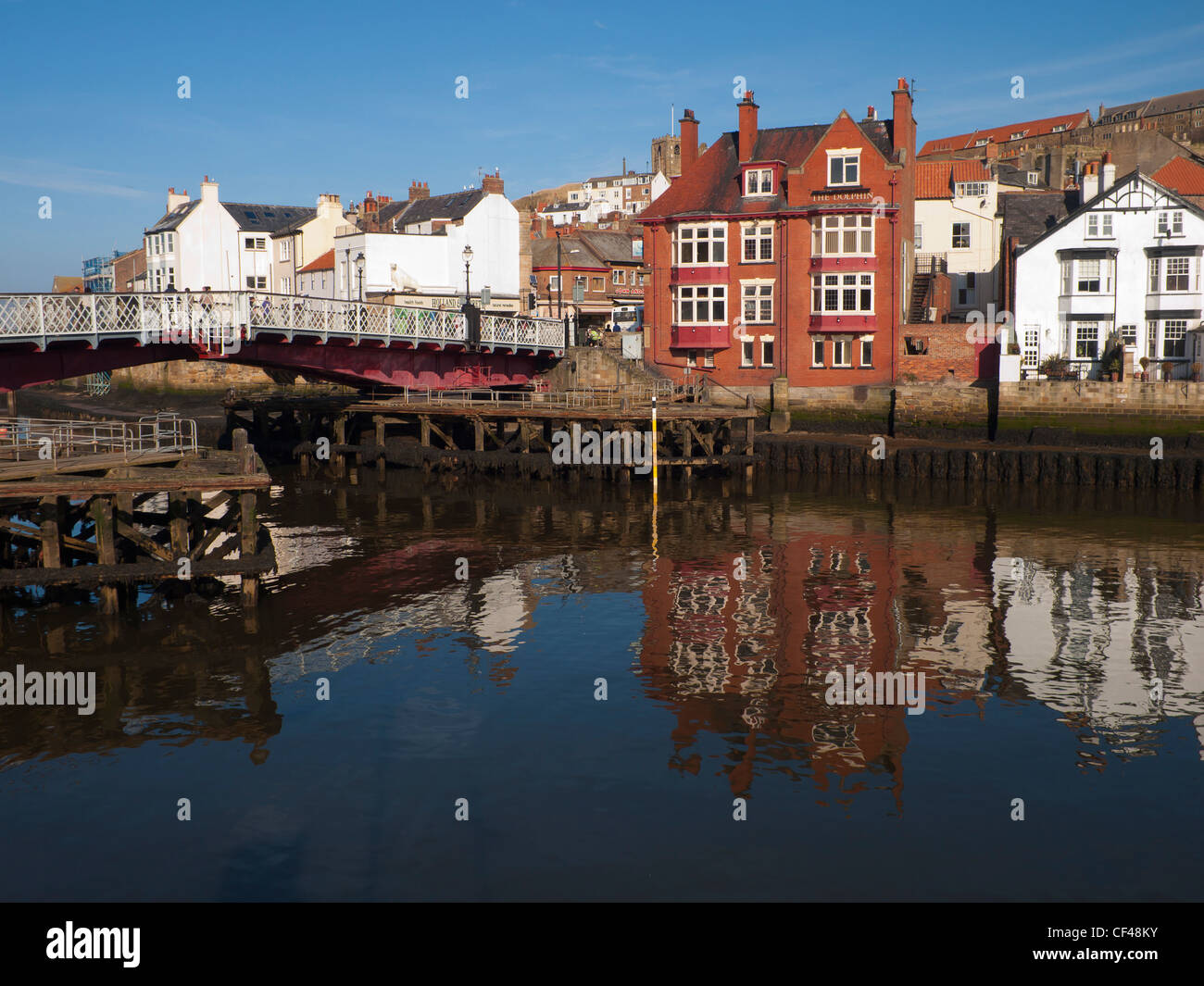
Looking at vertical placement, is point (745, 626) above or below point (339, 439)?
below

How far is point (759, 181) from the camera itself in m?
52.4

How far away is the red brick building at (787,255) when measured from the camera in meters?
50.1

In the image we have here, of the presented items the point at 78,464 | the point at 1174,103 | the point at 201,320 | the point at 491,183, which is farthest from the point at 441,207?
the point at 1174,103

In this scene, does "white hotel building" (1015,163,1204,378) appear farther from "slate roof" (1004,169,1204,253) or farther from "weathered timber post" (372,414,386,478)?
"weathered timber post" (372,414,386,478)

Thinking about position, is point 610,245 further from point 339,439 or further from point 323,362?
point 323,362

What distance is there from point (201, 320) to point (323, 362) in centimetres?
743

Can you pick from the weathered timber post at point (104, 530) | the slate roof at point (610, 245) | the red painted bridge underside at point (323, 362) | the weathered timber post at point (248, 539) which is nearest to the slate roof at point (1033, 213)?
the red painted bridge underside at point (323, 362)

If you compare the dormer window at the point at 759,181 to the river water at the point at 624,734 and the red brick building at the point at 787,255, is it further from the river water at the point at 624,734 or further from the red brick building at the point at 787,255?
the river water at the point at 624,734

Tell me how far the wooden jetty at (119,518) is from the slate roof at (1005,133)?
11982 cm

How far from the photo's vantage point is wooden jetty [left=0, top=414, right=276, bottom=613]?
21.5 meters

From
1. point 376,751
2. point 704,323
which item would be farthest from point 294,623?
point 704,323

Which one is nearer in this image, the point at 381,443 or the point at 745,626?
the point at 745,626

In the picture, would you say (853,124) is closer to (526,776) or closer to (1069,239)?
(1069,239)

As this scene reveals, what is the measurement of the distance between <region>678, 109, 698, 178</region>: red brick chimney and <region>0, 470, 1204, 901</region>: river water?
3328 centimetres
